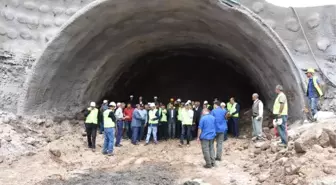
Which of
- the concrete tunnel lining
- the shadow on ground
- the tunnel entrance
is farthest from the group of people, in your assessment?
the tunnel entrance

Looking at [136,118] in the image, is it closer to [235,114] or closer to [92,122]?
[92,122]

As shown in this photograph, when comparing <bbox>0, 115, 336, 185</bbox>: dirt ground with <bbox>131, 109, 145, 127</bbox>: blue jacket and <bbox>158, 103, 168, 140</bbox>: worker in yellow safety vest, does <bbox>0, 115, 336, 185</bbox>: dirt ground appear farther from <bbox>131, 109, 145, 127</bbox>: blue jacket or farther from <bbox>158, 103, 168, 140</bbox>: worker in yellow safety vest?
<bbox>158, 103, 168, 140</bbox>: worker in yellow safety vest

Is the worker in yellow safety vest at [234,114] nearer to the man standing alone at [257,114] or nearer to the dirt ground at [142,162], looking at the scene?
the dirt ground at [142,162]

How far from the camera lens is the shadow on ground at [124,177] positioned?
26.6ft

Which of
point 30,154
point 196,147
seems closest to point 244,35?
point 196,147

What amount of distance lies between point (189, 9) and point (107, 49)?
338 centimetres

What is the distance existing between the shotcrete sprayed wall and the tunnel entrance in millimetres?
1286

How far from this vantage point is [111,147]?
10.9 meters

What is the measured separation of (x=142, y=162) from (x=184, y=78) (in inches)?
486

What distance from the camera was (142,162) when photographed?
9.95 m

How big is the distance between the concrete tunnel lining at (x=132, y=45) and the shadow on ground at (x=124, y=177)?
447cm

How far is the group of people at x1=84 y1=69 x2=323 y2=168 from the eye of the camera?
29.3ft

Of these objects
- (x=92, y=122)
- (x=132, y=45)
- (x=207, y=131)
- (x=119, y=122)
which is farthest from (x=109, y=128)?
(x=132, y=45)

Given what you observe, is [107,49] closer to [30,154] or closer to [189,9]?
[189,9]
